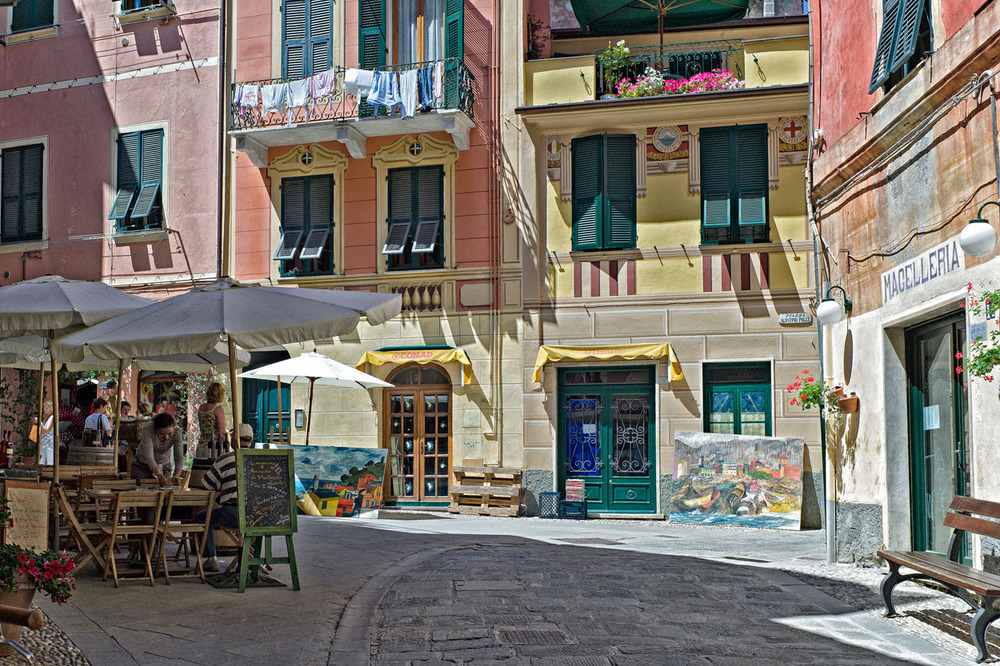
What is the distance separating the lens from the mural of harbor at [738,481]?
15.7 meters

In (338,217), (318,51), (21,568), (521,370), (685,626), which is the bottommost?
(685,626)

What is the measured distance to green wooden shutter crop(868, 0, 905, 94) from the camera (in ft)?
31.6

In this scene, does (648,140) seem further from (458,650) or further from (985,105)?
(458,650)

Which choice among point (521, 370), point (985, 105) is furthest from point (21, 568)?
point (521, 370)

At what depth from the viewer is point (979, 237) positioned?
7379 mm

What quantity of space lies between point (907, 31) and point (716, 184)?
812cm

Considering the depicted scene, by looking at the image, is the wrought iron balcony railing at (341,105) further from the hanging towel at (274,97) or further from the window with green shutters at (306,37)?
the window with green shutters at (306,37)

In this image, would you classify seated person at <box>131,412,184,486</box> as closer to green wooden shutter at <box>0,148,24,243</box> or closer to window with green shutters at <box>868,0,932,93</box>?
window with green shutters at <box>868,0,932,93</box>

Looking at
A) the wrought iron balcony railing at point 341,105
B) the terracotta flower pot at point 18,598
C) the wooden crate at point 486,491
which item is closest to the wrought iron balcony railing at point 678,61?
the wrought iron balcony railing at point 341,105

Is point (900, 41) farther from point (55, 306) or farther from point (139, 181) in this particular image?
point (139, 181)

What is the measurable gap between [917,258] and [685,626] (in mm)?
3972

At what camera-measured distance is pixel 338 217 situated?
1922 cm

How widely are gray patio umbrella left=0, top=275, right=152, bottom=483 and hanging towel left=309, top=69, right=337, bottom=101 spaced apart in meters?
9.05

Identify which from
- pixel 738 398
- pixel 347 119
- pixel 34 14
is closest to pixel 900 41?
pixel 738 398
